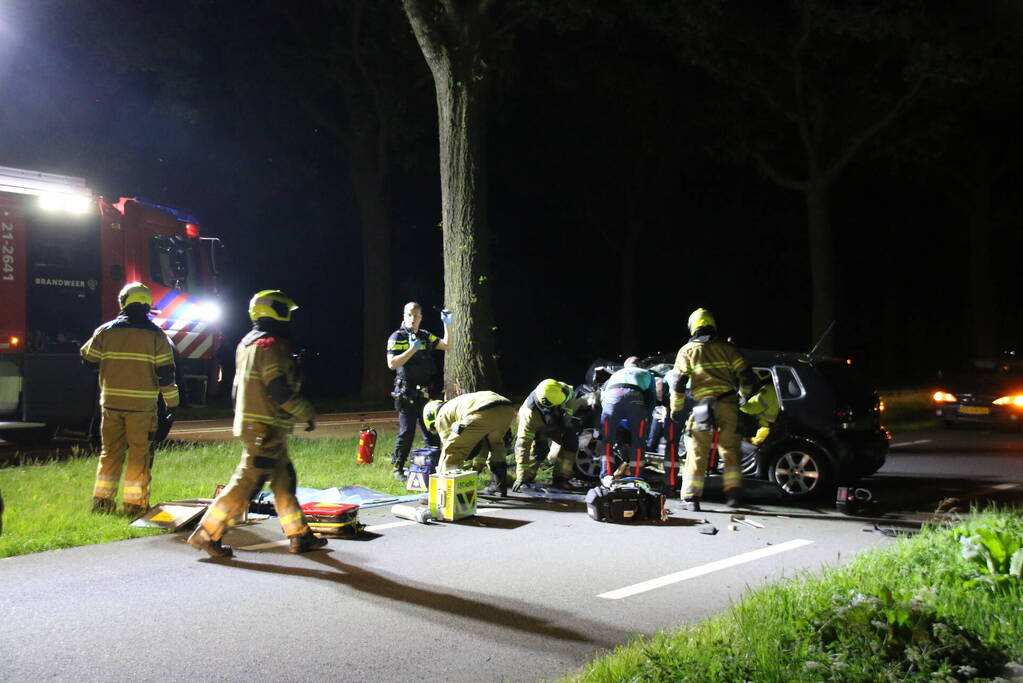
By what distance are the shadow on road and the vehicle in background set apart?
48.4 feet

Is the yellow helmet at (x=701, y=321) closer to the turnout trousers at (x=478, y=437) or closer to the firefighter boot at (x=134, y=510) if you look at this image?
the turnout trousers at (x=478, y=437)

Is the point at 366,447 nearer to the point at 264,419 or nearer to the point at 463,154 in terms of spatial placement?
the point at 463,154

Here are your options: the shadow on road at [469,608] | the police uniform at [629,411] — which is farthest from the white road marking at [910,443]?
the shadow on road at [469,608]

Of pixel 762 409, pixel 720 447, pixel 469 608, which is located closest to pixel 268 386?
pixel 469 608

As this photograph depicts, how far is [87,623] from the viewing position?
545 cm

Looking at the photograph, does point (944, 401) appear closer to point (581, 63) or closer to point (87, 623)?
point (581, 63)

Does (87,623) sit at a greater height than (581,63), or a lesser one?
lesser

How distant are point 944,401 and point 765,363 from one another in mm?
9820

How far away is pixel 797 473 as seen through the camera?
10.0 m

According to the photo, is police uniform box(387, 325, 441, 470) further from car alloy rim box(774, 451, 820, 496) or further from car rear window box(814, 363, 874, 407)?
car rear window box(814, 363, 874, 407)

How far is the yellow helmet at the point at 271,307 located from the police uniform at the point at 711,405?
4051 millimetres

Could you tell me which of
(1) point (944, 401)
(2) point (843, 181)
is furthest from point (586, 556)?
(2) point (843, 181)

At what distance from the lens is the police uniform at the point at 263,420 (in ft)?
22.6

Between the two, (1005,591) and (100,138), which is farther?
(100,138)
